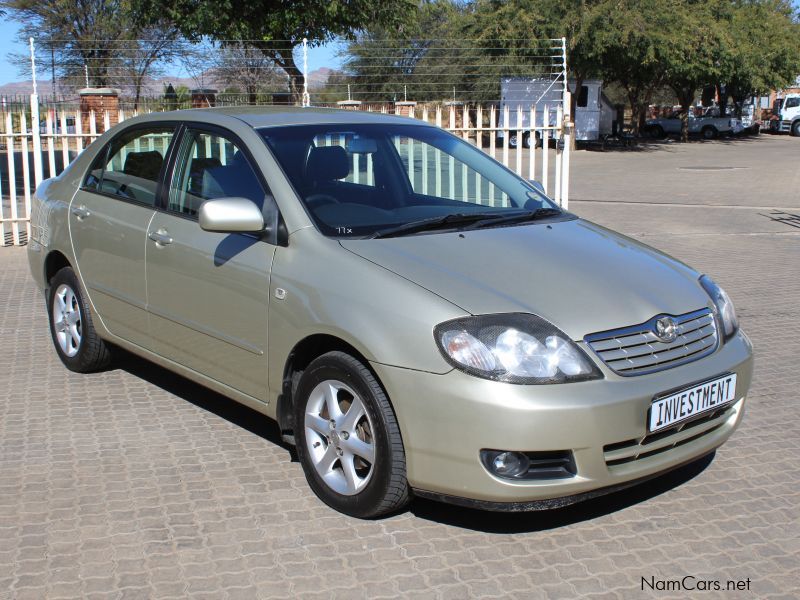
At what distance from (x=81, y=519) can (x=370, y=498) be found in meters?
1.27

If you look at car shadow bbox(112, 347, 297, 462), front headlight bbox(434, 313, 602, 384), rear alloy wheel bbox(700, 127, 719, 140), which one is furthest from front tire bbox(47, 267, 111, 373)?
rear alloy wheel bbox(700, 127, 719, 140)

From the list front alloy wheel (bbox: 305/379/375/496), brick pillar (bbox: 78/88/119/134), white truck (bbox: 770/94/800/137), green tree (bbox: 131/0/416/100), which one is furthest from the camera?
white truck (bbox: 770/94/800/137)

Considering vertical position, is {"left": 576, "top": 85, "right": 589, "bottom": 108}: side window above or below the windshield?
above

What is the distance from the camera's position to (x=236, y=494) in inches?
164

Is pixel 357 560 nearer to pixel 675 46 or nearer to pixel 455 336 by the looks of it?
pixel 455 336

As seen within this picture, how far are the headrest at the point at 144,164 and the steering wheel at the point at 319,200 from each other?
1.23 m

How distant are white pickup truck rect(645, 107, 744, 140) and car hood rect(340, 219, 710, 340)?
49043mm

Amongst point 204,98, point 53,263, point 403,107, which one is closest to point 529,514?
point 53,263

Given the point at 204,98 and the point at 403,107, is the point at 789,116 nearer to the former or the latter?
the point at 403,107

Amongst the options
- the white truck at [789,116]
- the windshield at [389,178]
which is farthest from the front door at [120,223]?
the white truck at [789,116]

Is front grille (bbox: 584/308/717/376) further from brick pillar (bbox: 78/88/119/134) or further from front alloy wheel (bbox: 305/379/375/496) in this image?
brick pillar (bbox: 78/88/119/134)

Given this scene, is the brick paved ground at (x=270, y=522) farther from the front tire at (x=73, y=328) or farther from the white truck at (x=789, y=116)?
→ the white truck at (x=789, y=116)

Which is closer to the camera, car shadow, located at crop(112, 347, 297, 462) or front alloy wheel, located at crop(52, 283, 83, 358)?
car shadow, located at crop(112, 347, 297, 462)

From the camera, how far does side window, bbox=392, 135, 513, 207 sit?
16.0 feet
